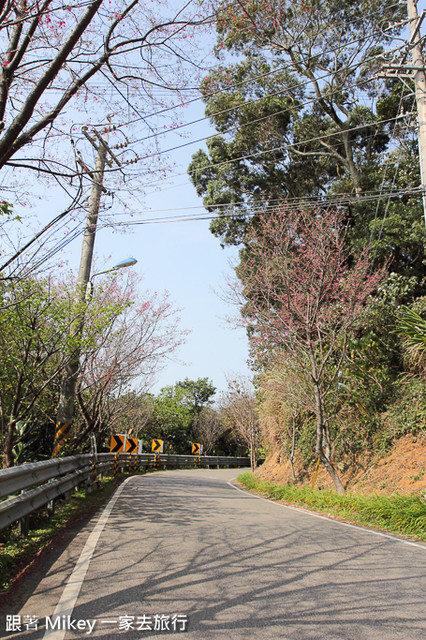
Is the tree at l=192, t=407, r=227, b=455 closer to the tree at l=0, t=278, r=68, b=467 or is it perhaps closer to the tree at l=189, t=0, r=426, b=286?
the tree at l=189, t=0, r=426, b=286

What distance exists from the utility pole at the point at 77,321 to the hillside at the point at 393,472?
285 inches

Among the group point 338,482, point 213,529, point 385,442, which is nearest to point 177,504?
point 213,529

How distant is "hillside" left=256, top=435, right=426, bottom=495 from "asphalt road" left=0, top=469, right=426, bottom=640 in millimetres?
4023

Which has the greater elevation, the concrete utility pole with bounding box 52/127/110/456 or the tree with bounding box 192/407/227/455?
the concrete utility pole with bounding box 52/127/110/456

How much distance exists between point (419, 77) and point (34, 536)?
10786 millimetres

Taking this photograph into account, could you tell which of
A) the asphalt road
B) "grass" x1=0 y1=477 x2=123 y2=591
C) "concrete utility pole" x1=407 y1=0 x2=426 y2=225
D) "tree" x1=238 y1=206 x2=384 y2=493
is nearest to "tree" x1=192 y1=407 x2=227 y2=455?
"tree" x1=238 y1=206 x2=384 y2=493

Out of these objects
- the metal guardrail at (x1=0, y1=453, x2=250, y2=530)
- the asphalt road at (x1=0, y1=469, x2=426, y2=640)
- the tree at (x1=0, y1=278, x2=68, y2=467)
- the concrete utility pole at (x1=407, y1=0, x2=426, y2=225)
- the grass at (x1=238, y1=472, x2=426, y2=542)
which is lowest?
the grass at (x1=238, y1=472, x2=426, y2=542)

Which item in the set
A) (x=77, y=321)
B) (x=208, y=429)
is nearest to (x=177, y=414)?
(x=208, y=429)

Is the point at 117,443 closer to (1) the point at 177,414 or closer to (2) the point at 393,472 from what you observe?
(2) the point at 393,472

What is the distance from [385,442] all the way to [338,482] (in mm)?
1922

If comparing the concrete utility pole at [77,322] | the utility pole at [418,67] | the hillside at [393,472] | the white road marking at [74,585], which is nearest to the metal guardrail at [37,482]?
the white road marking at [74,585]

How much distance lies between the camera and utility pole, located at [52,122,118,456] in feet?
28.4

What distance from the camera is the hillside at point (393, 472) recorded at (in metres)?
10.5

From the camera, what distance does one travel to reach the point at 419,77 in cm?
980
